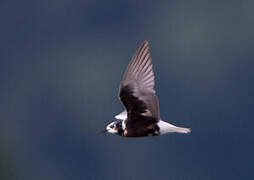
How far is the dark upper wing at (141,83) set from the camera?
5031 mm

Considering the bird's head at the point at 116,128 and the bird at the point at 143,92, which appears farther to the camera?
the bird's head at the point at 116,128

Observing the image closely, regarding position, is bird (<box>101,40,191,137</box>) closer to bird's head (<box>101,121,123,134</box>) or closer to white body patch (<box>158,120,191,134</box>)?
white body patch (<box>158,120,191,134</box>)

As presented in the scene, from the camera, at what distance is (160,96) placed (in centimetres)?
3027

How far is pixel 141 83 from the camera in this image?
16.6 feet

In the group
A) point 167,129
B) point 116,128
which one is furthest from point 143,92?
point 116,128

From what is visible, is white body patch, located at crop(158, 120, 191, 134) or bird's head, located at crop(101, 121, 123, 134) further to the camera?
bird's head, located at crop(101, 121, 123, 134)

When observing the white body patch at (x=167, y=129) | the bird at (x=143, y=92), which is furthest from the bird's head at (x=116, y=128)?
the white body patch at (x=167, y=129)

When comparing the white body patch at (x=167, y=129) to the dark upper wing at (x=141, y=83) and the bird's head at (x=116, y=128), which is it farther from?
the bird's head at (x=116, y=128)

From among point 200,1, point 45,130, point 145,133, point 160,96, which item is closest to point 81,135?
point 45,130

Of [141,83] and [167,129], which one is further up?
[141,83]

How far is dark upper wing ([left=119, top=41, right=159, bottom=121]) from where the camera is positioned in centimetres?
503

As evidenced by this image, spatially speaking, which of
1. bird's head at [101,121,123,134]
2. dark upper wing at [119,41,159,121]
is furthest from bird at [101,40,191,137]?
bird's head at [101,121,123,134]

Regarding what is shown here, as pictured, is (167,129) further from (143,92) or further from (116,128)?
(116,128)

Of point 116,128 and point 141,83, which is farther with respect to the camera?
point 116,128
